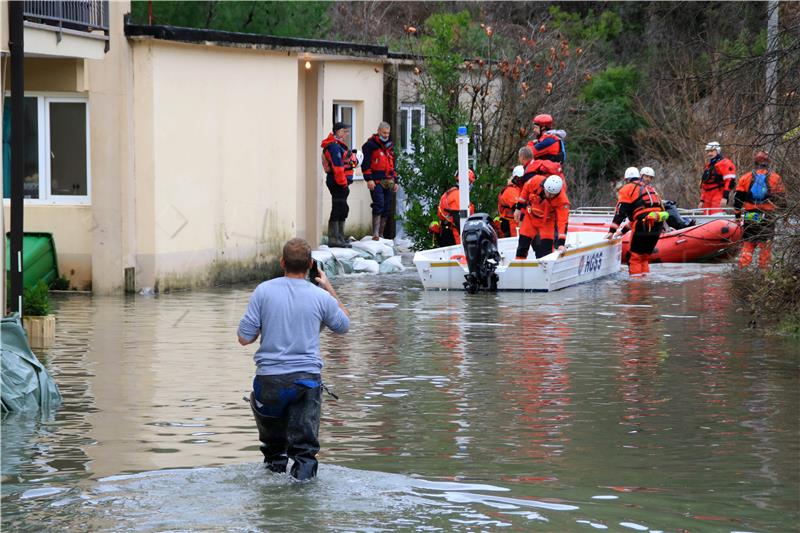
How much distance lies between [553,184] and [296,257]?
11245mm

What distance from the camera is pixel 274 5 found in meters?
30.0

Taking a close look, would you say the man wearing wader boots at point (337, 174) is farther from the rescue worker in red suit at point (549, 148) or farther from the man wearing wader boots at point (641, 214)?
the man wearing wader boots at point (641, 214)

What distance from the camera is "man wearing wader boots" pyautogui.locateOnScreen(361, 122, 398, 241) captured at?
25.5 m

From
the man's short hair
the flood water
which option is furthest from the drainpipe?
the man's short hair

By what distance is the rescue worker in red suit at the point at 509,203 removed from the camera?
2148 cm

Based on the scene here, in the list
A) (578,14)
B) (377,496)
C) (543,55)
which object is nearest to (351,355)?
(377,496)

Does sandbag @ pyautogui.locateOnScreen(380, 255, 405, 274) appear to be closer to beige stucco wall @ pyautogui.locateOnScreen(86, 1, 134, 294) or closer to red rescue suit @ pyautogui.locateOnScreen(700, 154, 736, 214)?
beige stucco wall @ pyautogui.locateOnScreen(86, 1, 134, 294)

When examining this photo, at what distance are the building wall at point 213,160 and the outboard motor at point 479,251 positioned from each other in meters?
3.82

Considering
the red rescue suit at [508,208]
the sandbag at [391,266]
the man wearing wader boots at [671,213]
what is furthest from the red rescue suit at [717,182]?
the sandbag at [391,266]

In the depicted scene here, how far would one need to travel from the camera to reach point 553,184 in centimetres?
1977

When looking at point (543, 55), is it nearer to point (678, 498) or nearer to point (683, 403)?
point (683, 403)

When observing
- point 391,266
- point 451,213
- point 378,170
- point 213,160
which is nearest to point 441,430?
point 213,160

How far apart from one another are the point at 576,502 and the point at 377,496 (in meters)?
1.16

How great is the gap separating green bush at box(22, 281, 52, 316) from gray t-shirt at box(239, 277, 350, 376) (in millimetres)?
6101
